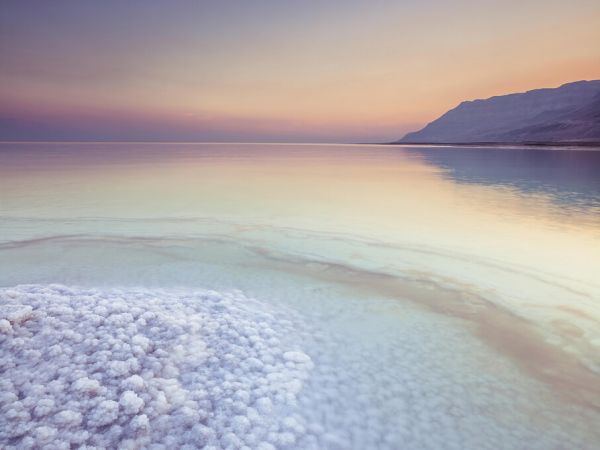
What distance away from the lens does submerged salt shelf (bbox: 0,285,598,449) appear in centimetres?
287

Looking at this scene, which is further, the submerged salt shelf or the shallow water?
the shallow water

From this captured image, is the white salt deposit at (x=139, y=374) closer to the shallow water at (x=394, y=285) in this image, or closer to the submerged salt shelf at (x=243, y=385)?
the submerged salt shelf at (x=243, y=385)

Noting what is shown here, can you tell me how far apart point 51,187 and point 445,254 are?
661 inches

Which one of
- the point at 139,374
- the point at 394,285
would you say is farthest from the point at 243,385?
the point at 394,285

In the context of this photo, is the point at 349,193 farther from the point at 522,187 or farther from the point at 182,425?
the point at 182,425

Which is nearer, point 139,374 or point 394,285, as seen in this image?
point 139,374

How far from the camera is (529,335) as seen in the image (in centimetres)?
443

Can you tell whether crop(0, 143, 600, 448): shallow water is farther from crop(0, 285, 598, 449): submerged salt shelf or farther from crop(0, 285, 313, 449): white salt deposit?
crop(0, 285, 313, 449): white salt deposit

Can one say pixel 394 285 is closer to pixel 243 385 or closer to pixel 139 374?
pixel 243 385

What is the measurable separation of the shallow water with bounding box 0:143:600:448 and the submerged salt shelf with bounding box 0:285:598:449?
2cm

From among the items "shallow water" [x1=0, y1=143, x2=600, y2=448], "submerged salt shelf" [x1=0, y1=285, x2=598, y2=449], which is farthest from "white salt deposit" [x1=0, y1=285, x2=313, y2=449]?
"shallow water" [x1=0, y1=143, x2=600, y2=448]

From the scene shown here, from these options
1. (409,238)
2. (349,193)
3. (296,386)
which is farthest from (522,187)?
(296,386)

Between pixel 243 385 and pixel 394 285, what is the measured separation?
10.6ft

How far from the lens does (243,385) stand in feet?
11.1
